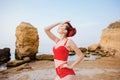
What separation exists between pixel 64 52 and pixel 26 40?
13909 millimetres

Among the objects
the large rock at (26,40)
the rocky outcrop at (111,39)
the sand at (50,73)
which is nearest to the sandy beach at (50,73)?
the sand at (50,73)

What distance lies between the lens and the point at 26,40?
53.9 feet

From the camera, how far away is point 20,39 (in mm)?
16500

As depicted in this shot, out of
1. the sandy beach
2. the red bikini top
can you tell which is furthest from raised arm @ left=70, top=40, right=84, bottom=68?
the sandy beach

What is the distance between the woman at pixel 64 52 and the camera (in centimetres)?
275

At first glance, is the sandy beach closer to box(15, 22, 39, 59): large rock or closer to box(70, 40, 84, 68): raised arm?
box(15, 22, 39, 59): large rock

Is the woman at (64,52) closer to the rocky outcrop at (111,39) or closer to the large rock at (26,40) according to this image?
the large rock at (26,40)

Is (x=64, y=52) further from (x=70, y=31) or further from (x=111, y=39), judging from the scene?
(x=111, y=39)

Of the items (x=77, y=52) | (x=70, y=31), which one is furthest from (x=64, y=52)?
(x=70, y=31)

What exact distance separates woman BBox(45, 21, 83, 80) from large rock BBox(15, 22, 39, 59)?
13458 mm

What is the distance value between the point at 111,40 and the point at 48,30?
2825 centimetres

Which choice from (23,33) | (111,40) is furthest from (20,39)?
(111,40)

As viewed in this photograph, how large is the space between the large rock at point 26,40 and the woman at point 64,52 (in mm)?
13458

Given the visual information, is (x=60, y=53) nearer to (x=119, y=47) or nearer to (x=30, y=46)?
(x=30, y=46)
